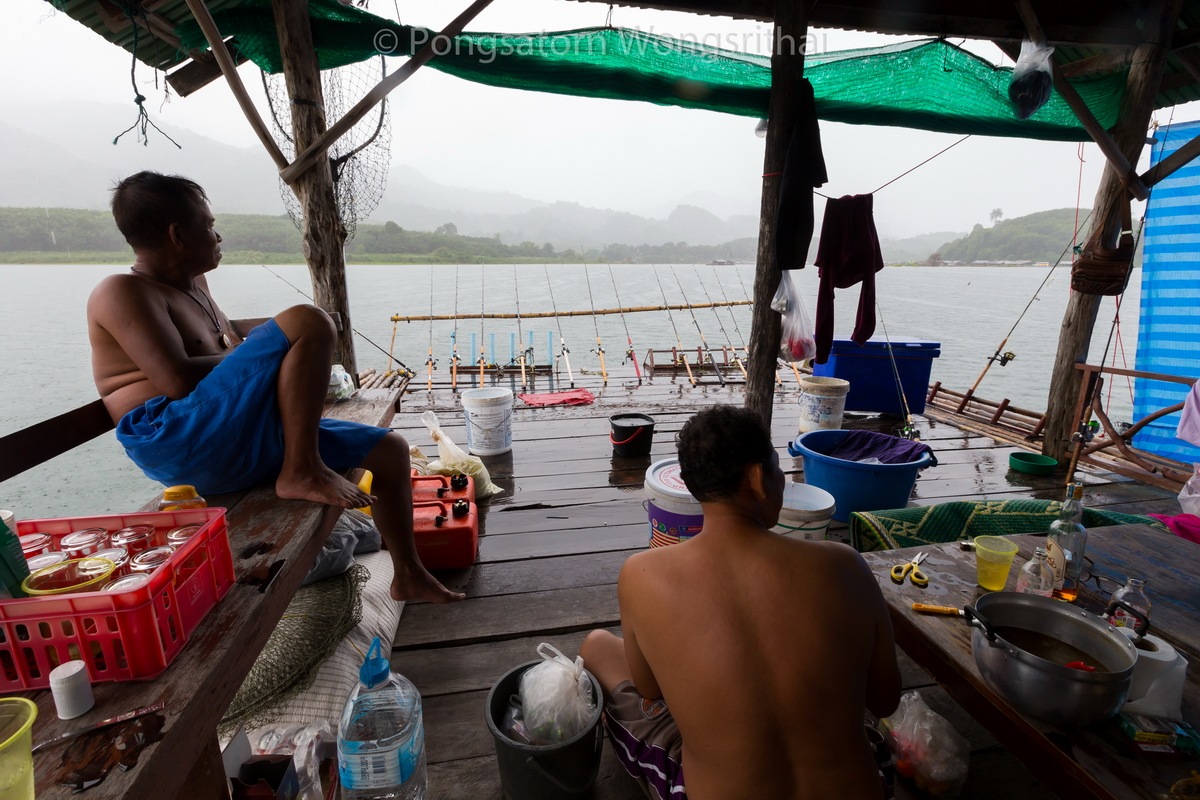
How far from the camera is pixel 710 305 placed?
8.20 metres

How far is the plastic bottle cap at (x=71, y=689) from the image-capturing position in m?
0.90

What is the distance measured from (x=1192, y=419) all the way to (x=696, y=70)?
3595 millimetres

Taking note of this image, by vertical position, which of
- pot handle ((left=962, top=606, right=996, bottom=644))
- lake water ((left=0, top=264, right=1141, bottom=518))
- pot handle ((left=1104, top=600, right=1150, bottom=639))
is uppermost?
pot handle ((left=962, top=606, right=996, bottom=644))

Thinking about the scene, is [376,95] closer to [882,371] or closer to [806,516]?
[806,516]

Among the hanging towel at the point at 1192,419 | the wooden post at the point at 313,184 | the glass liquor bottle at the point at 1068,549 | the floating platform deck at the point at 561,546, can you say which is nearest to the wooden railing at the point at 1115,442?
the floating platform deck at the point at 561,546

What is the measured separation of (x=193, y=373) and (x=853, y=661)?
6.97ft

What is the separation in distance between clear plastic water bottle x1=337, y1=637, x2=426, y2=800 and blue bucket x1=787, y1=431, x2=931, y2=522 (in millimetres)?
2523

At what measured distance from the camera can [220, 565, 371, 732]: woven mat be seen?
171 cm

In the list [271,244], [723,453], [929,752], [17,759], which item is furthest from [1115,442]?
[271,244]

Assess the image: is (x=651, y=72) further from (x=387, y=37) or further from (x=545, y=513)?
(x=545, y=513)

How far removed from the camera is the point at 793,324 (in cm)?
432

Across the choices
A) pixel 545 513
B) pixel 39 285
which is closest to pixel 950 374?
pixel 545 513

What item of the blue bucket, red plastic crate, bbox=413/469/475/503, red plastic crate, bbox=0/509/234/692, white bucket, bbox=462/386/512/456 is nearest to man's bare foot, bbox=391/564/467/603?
red plastic crate, bbox=413/469/475/503

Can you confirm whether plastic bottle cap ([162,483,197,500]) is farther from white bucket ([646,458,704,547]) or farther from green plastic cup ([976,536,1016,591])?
green plastic cup ([976,536,1016,591])
